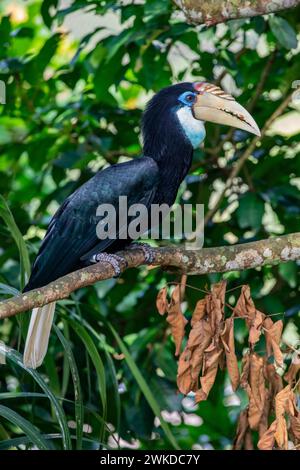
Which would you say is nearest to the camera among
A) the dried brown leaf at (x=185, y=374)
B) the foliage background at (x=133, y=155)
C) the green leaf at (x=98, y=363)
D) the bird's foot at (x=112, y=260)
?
the dried brown leaf at (x=185, y=374)

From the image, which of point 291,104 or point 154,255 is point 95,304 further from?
point 291,104

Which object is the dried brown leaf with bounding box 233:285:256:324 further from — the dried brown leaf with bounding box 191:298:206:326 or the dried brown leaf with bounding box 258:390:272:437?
the dried brown leaf with bounding box 258:390:272:437

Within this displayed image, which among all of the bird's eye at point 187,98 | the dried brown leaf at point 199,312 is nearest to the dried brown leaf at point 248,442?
the dried brown leaf at point 199,312

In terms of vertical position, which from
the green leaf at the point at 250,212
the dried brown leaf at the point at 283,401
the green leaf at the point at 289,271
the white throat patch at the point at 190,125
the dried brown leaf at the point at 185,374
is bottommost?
the green leaf at the point at 289,271

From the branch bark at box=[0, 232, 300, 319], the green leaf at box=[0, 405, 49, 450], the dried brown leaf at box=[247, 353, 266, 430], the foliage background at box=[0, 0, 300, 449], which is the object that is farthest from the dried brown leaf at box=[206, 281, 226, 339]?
the foliage background at box=[0, 0, 300, 449]

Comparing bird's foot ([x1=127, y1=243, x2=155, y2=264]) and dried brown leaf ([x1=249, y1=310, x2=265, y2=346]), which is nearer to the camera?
dried brown leaf ([x1=249, y1=310, x2=265, y2=346])

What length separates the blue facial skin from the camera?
300cm

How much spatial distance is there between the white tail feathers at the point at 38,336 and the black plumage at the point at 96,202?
94 millimetres

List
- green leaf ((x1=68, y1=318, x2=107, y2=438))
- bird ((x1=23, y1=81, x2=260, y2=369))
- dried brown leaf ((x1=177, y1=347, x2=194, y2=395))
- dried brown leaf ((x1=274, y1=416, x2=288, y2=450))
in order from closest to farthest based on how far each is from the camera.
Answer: dried brown leaf ((x1=274, y1=416, x2=288, y2=450)), dried brown leaf ((x1=177, y1=347, x2=194, y2=395)), green leaf ((x1=68, y1=318, x2=107, y2=438)), bird ((x1=23, y1=81, x2=260, y2=369))

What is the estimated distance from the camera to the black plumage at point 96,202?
9.07 feet

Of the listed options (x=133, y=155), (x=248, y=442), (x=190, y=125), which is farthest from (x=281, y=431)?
(x=133, y=155)

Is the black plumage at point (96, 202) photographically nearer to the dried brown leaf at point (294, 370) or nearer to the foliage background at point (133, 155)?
the foliage background at point (133, 155)

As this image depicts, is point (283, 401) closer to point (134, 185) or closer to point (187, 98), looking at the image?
A: point (134, 185)
